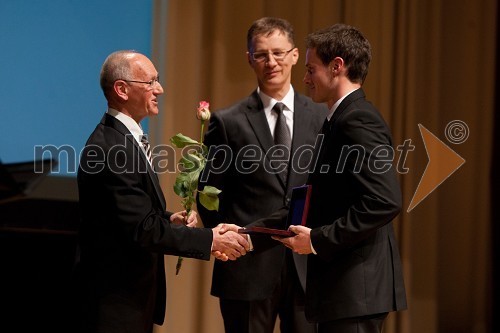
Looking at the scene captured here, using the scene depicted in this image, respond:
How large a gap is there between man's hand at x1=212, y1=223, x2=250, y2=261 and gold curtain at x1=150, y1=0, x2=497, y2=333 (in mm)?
1383

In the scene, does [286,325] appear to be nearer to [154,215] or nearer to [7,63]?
[154,215]

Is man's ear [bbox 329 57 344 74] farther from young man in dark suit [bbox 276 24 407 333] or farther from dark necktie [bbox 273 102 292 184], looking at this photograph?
dark necktie [bbox 273 102 292 184]

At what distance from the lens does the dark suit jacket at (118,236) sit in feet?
9.32

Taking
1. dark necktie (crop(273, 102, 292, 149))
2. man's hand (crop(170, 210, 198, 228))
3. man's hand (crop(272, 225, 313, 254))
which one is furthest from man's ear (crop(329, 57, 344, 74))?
man's hand (crop(170, 210, 198, 228))

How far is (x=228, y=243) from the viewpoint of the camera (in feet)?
10.6

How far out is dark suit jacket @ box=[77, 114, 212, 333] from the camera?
2842mm

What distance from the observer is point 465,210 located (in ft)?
17.4

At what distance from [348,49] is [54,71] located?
250 centimetres

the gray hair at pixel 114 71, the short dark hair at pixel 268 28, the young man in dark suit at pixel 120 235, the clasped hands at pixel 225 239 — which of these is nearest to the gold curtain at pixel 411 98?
the short dark hair at pixel 268 28

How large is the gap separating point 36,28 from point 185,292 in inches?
74.0

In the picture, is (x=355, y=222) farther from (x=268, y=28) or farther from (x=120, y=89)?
(x=268, y=28)

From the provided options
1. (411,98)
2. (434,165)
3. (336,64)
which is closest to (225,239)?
(336,64)

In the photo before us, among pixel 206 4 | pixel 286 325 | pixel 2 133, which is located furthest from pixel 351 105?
pixel 2 133

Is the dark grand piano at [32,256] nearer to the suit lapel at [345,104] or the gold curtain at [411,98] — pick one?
the suit lapel at [345,104]
